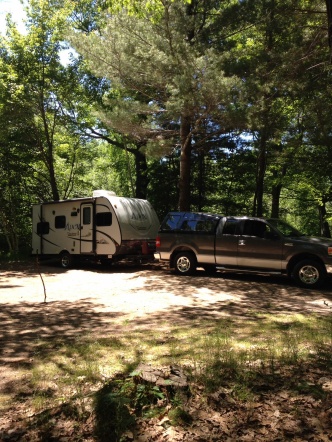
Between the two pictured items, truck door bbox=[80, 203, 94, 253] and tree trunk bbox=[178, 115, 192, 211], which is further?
tree trunk bbox=[178, 115, 192, 211]

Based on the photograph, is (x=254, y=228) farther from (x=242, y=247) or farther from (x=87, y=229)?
(x=87, y=229)

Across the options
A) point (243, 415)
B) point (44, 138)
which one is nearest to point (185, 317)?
point (243, 415)

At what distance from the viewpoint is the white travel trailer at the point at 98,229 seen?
13.3 metres

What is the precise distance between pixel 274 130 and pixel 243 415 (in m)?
12.5

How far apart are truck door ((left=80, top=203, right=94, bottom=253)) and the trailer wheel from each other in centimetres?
90

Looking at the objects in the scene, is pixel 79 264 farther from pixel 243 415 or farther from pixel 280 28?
pixel 243 415

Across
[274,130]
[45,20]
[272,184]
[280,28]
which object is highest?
[45,20]

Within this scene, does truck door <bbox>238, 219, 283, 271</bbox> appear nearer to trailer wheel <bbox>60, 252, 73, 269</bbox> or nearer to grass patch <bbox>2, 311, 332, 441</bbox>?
grass patch <bbox>2, 311, 332, 441</bbox>

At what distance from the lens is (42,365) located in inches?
155

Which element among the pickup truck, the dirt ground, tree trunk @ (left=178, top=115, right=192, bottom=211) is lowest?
the dirt ground

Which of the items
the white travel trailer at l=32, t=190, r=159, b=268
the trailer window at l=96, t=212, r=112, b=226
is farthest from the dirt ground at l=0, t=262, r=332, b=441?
the trailer window at l=96, t=212, r=112, b=226

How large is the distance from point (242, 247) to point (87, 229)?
6530 mm

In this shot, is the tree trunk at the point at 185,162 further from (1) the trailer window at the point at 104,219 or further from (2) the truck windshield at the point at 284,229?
(2) the truck windshield at the point at 284,229

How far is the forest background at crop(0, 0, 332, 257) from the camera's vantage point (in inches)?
435
